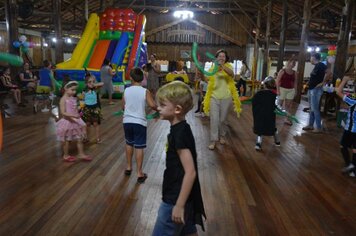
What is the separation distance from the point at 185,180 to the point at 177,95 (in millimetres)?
436

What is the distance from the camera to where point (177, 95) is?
1599mm

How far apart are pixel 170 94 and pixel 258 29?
55.7ft

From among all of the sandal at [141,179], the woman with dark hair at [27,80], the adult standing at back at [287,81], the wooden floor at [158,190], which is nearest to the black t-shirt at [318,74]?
the adult standing at back at [287,81]

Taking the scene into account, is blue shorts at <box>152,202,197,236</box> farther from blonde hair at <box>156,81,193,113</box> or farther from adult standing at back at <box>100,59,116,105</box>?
adult standing at back at <box>100,59,116,105</box>

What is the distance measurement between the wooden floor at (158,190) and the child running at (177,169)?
94 centimetres

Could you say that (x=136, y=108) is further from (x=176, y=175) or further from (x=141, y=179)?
(x=176, y=175)

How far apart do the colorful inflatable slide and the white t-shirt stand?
7.37 metres

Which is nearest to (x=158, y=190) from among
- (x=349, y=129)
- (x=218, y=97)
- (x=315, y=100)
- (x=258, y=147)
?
(x=218, y=97)

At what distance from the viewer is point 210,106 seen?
4879mm

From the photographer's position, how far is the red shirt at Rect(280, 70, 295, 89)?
6883 mm

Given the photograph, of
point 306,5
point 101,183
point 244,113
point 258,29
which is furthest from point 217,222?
point 258,29

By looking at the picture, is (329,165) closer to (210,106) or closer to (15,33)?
(210,106)

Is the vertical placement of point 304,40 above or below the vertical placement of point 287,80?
above

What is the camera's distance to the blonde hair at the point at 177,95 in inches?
63.0
